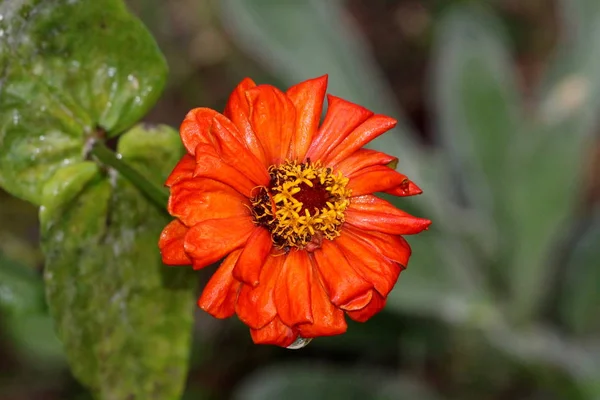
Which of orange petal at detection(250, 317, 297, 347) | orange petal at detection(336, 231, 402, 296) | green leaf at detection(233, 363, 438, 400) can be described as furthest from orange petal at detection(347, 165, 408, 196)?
green leaf at detection(233, 363, 438, 400)

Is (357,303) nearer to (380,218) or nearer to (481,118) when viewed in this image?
(380,218)

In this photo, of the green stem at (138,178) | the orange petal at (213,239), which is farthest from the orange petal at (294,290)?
the green stem at (138,178)

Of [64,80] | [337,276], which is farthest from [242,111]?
[64,80]

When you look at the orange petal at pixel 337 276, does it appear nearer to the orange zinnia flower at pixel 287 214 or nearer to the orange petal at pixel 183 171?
the orange zinnia flower at pixel 287 214

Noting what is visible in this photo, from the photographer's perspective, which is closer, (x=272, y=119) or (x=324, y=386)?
(x=272, y=119)

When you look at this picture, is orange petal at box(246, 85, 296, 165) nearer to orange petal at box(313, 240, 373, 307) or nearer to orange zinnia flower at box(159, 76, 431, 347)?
orange zinnia flower at box(159, 76, 431, 347)

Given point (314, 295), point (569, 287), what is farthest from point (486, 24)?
point (314, 295)

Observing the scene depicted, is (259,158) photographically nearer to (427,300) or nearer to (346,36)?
(427,300)
